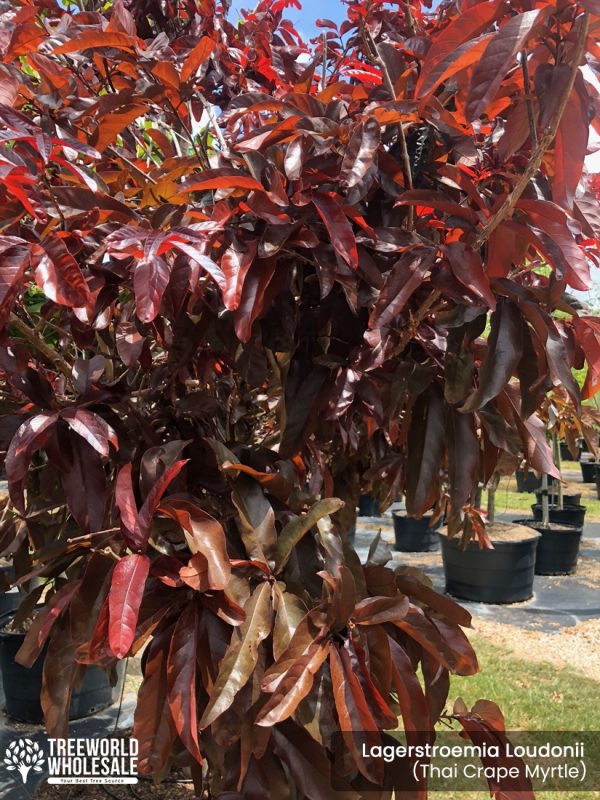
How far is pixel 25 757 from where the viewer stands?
2.48m

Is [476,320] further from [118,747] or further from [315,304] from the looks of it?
[118,747]

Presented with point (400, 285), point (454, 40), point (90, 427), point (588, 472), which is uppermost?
point (454, 40)

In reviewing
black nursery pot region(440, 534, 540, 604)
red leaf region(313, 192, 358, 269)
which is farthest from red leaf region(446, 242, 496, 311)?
black nursery pot region(440, 534, 540, 604)

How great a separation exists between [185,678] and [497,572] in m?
4.13

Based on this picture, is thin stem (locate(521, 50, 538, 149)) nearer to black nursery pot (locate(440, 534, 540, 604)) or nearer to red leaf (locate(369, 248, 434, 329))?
red leaf (locate(369, 248, 434, 329))

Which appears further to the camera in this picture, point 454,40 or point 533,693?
point 533,693

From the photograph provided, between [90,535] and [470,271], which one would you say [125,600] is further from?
[470,271]

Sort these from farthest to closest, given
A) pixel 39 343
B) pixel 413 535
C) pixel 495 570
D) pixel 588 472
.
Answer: pixel 588 472 < pixel 413 535 < pixel 495 570 < pixel 39 343

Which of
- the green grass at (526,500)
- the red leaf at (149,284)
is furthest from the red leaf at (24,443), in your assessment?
the green grass at (526,500)

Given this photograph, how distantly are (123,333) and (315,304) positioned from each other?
0.35m

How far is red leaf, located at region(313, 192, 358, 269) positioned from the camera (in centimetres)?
88

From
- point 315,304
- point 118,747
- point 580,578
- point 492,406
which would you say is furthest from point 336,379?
point 580,578

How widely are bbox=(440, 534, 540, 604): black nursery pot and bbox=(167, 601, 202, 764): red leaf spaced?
3957 mm

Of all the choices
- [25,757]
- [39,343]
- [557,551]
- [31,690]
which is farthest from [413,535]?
[39,343]
